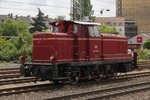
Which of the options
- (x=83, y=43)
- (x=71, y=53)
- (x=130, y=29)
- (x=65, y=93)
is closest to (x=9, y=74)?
(x=71, y=53)

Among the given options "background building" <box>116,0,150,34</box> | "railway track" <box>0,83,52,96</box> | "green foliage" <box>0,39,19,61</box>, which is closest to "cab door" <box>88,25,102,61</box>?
"railway track" <box>0,83,52,96</box>

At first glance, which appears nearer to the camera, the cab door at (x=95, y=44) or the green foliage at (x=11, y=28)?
the cab door at (x=95, y=44)

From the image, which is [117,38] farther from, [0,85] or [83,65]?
[0,85]

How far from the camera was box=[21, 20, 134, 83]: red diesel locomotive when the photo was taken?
1773 centimetres

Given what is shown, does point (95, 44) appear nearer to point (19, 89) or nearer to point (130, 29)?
point (19, 89)

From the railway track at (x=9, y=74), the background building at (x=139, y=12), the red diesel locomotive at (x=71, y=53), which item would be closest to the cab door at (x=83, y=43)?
the red diesel locomotive at (x=71, y=53)

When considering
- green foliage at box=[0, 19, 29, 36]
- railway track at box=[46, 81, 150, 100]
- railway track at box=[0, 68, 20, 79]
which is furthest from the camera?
green foliage at box=[0, 19, 29, 36]

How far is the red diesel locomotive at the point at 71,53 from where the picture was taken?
698 inches

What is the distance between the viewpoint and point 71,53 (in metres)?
18.6

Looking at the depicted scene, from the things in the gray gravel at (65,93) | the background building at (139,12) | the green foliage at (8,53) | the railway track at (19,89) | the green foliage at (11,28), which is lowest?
the gray gravel at (65,93)

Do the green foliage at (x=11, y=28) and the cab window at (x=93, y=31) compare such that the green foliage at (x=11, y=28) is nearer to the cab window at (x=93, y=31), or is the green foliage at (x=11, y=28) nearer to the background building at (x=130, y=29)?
the cab window at (x=93, y=31)

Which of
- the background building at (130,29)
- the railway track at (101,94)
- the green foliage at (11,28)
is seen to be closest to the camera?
the railway track at (101,94)

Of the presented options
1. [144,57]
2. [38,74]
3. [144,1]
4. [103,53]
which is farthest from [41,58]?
[144,1]

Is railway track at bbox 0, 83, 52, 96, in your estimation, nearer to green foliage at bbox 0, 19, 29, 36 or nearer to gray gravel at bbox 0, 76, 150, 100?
gray gravel at bbox 0, 76, 150, 100
